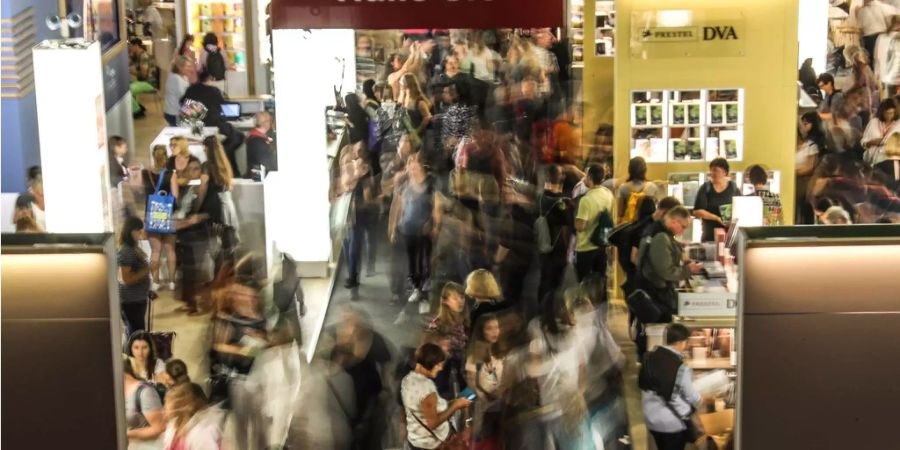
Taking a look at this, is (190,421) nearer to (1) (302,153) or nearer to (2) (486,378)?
(2) (486,378)

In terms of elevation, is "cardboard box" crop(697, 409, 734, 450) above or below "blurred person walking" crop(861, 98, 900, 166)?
below

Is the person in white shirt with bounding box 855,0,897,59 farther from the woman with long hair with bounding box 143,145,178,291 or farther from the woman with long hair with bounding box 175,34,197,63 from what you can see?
the woman with long hair with bounding box 143,145,178,291

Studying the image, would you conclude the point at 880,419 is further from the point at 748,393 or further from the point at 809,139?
the point at 809,139

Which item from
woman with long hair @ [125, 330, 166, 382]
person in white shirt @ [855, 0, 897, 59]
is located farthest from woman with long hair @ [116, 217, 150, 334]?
person in white shirt @ [855, 0, 897, 59]

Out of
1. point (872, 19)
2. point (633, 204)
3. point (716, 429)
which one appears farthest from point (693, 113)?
point (872, 19)

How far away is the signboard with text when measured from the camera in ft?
31.0

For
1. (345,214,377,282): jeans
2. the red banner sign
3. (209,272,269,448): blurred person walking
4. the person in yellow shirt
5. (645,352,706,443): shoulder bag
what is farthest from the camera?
(345,214,377,282): jeans

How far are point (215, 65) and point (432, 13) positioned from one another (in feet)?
27.0

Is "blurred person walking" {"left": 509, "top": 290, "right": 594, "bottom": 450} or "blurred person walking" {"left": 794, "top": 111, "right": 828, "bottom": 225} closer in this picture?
"blurred person walking" {"left": 509, "top": 290, "right": 594, "bottom": 450}

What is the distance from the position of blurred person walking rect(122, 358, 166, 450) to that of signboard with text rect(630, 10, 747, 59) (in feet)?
14.2

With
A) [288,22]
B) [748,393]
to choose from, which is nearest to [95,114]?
[288,22]

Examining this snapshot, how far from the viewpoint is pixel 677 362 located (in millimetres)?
6926

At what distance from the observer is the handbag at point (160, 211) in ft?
31.2

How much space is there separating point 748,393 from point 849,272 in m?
0.60
